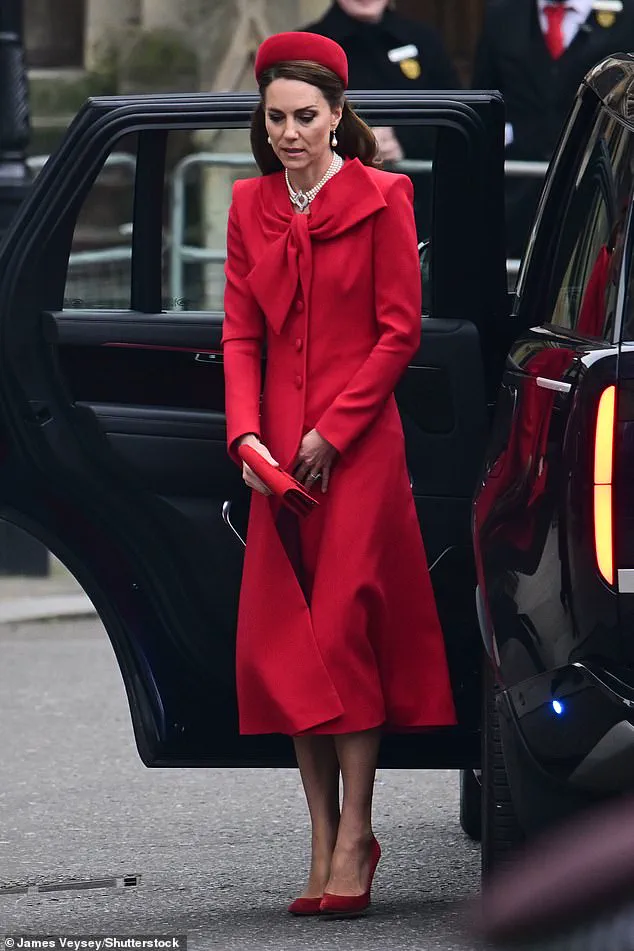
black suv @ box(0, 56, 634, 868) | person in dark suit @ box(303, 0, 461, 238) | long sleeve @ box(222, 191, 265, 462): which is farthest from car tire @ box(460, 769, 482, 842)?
person in dark suit @ box(303, 0, 461, 238)

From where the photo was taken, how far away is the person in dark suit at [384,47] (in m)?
9.27

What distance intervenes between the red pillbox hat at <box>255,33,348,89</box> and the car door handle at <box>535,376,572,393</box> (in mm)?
838

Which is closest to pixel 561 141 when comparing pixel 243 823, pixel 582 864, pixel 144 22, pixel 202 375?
pixel 202 375

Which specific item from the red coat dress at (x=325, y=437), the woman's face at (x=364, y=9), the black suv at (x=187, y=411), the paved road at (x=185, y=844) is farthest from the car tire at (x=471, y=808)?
the woman's face at (x=364, y=9)

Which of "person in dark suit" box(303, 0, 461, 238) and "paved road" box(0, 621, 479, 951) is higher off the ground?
"person in dark suit" box(303, 0, 461, 238)

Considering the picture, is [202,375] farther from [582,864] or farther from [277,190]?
[582,864]

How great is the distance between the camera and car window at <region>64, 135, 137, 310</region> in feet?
14.6

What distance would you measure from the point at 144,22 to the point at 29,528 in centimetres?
1175

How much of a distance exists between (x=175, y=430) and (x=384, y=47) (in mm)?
5420

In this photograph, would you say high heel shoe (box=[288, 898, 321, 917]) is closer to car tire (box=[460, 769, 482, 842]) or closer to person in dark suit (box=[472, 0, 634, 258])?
car tire (box=[460, 769, 482, 842])

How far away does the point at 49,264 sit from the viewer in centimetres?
434

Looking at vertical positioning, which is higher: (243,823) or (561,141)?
(561,141)

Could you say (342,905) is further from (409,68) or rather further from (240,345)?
(409,68)

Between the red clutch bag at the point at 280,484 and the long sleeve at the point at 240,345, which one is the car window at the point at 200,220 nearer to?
the long sleeve at the point at 240,345
